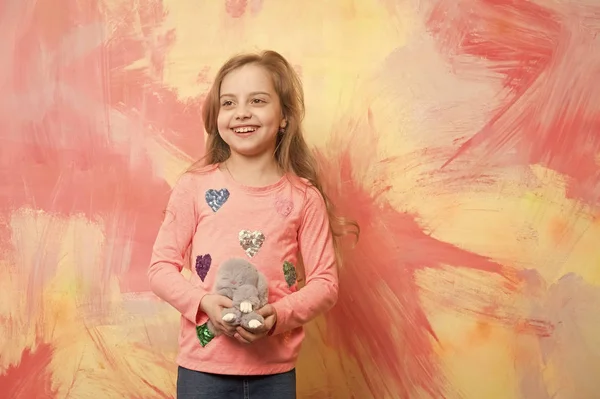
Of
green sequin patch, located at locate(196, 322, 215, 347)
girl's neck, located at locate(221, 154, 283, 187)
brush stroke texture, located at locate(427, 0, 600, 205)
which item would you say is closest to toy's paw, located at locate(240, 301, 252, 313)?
green sequin patch, located at locate(196, 322, 215, 347)

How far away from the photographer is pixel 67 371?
168 centimetres

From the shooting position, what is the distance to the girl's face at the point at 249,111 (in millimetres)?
1366

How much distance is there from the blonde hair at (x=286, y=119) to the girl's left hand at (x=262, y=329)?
313 mm

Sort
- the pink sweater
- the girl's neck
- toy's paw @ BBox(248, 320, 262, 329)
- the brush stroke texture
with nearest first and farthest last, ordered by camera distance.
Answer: toy's paw @ BBox(248, 320, 262, 329)
the pink sweater
the girl's neck
the brush stroke texture

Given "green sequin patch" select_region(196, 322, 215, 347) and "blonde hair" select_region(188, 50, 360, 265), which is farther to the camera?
"blonde hair" select_region(188, 50, 360, 265)

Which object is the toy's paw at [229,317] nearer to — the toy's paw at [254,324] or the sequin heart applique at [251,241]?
the toy's paw at [254,324]

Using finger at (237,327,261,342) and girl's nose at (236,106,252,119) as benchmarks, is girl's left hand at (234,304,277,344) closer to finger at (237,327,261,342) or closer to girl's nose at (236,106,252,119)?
finger at (237,327,261,342)

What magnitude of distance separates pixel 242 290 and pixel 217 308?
0.18 ft

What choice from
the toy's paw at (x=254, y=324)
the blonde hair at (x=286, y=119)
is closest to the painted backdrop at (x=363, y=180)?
the blonde hair at (x=286, y=119)

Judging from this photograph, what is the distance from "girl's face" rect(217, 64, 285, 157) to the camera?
137 centimetres

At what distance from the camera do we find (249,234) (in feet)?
4.28

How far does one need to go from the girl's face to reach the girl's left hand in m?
0.32

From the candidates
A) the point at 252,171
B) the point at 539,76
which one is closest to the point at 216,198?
the point at 252,171

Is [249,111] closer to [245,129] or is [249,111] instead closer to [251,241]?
[245,129]
